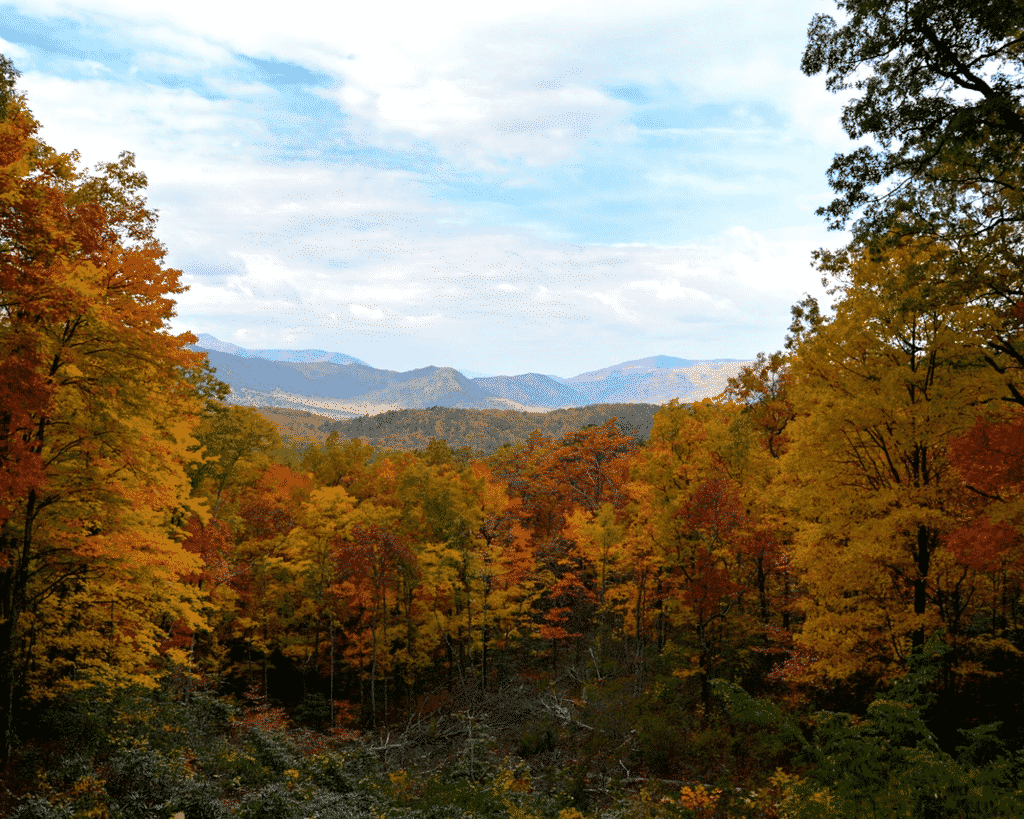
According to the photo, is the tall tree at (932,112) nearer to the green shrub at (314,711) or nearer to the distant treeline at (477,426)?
the green shrub at (314,711)

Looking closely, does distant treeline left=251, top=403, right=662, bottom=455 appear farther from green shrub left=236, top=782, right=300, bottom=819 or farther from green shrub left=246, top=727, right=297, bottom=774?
green shrub left=236, top=782, right=300, bottom=819

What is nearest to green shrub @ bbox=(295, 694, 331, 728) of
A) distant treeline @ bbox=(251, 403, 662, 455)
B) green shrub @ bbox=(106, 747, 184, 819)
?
green shrub @ bbox=(106, 747, 184, 819)

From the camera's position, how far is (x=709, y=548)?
20016 mm

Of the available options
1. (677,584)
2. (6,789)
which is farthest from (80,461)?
(677,584)

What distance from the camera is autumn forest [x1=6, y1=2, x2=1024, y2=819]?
9688mm

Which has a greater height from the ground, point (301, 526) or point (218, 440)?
point (218, 440)

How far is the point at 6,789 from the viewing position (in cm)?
1093

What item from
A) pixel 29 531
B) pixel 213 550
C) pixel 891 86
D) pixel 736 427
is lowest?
pixel 213 550

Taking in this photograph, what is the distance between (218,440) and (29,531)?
17.3 m

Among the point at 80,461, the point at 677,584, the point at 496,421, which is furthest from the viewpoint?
the point at 496,421

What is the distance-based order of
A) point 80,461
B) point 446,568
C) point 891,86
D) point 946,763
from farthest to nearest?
point 446,568
point 80,461
point 891,86
point 946,763

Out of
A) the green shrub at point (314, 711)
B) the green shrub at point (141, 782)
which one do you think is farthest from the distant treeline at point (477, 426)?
the green shrub at point (141, 782)

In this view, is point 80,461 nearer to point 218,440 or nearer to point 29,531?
point 29,531

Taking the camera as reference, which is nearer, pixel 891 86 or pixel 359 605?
pixel 891 86
